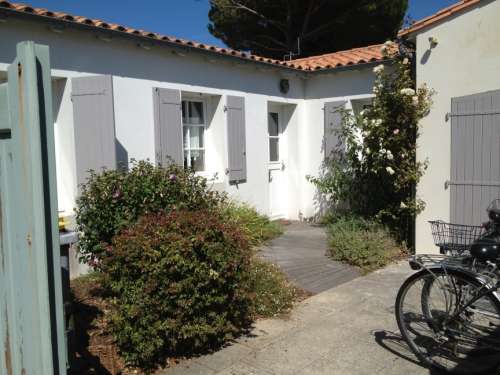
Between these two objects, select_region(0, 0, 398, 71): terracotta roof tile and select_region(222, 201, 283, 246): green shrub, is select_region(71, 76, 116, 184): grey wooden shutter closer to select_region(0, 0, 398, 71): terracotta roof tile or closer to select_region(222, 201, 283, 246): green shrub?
select_region(0, 0, 398, 71): terracotta roof tile

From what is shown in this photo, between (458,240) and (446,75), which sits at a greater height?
(446,75)

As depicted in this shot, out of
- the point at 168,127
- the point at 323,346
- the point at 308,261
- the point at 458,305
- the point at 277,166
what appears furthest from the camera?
A: the point at 277,166

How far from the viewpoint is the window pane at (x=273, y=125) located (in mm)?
9445

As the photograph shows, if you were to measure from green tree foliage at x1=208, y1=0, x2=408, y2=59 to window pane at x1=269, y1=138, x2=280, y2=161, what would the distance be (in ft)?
24.4

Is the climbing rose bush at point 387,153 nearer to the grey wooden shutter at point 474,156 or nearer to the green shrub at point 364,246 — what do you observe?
the green shrub at point 364,246

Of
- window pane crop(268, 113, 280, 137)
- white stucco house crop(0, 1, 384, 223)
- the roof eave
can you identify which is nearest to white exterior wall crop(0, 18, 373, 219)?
white stucco house crop(0, 1, 384, 223)

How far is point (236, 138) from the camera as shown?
806 centimetres

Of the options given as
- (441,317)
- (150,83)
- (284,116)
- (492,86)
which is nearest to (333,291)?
(441,317)

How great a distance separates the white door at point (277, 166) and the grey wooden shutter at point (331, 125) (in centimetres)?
103

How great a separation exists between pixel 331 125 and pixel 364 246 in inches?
124

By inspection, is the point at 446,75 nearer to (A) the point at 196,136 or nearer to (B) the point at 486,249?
(B) the point at 486,249

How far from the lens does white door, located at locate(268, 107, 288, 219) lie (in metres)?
9.43

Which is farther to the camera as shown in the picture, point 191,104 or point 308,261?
point 191,104

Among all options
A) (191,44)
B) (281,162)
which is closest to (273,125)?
(281,162)
